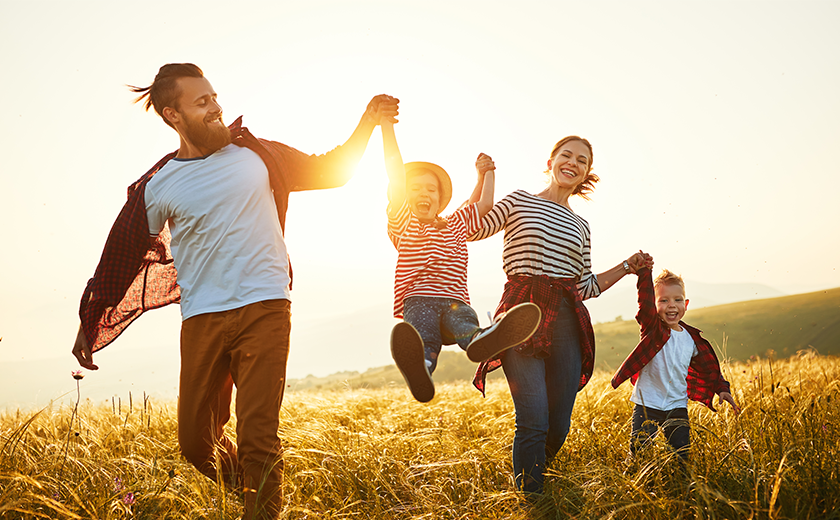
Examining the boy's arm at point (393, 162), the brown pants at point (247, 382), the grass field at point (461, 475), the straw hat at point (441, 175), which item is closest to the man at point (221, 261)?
the brown pants at point (247, 382)

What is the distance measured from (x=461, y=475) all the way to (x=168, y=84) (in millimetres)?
3018

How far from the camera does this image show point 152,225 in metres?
3.20

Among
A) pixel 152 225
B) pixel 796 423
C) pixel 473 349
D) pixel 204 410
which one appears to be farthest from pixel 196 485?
pixel 796 423

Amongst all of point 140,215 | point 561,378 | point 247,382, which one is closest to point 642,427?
point 561,378

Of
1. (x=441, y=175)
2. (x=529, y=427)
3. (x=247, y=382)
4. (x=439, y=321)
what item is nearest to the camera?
(x=247, y=382)

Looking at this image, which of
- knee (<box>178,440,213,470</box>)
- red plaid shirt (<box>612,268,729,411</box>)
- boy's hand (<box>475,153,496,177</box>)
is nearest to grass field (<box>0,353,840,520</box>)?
knee (<box>178,440,213,470</box>)

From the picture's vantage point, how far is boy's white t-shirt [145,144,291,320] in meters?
2.80

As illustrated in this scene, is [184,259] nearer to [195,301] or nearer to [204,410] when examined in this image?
[195,301]

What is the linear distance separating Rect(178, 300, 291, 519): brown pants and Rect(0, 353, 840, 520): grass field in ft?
0.71

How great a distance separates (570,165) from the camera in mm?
3664

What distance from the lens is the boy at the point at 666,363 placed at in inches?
143

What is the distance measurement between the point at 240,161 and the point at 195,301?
0.81 meters

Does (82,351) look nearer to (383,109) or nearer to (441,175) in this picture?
(383,109)

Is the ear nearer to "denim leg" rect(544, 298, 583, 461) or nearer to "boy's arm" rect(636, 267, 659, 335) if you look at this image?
"denim leg" rect(544, 298, 583, 461)
